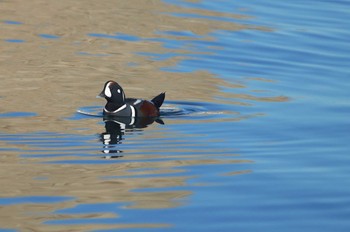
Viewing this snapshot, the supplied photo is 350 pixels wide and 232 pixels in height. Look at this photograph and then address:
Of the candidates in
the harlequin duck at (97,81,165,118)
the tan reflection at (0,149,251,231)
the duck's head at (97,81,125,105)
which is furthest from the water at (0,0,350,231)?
the duck's head at (97,81,125,105)

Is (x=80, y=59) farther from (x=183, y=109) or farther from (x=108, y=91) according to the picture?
(x=183, y=109)

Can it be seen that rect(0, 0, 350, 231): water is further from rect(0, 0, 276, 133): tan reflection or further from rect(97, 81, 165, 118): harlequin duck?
rect(97, 81, 165, 118): harlequin duck

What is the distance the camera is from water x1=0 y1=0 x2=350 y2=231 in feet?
36.4

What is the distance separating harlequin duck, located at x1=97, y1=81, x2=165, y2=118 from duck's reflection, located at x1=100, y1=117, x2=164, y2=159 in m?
0.09

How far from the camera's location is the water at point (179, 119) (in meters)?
11.1

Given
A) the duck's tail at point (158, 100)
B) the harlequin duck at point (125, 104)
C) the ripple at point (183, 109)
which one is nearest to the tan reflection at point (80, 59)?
the ripple at point (183, 109)

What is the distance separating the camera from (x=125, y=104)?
17.0 meters

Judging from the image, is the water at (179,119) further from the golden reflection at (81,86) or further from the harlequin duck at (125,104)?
the harlequin duck at (125,104)

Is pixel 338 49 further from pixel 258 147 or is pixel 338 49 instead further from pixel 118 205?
pixel 118 205

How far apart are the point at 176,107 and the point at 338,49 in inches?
232

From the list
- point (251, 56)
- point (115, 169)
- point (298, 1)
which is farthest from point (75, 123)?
point (298, 1)

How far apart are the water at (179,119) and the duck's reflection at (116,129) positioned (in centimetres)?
3

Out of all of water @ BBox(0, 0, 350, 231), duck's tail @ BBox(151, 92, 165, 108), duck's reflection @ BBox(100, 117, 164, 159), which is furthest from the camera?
duck's tail @ BBox(151, 92, 165, 108)

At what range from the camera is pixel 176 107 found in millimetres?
17266
